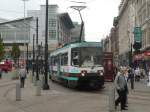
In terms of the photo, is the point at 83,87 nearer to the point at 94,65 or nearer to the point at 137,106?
the point at 94,65

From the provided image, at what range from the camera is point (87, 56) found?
1158 inches

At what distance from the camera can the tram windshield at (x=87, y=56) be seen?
2918cm

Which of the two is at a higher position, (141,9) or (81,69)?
(141,9)

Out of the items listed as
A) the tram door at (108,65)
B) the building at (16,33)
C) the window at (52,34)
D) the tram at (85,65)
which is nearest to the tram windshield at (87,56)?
the tram at (85,65)

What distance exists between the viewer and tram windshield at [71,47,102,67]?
29.2 metres

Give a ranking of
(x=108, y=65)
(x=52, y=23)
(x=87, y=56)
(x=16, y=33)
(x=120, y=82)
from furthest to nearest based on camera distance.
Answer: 1. (x=16, y=33)
2. (x=52, y=23)
3. (x=108, y=65)
4. (x=87, y=56)
5. (x=120, y=82)

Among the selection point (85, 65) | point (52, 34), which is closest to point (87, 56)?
point (85, 65)

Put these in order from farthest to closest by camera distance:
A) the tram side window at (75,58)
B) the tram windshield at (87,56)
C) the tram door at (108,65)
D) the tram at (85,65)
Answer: the tram door at (108,65)
the tram side window at (75,58)
the tram windshield at (87,56)
the tram at (85,65)

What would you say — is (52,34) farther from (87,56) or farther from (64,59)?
(87,56)

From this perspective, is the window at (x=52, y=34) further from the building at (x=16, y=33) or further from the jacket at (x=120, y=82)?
the jacket at (x=120, y=82)

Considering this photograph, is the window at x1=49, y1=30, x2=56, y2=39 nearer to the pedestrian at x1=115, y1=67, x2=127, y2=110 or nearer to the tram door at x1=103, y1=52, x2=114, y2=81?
the tram door at x1=103, y1=52, x2=114, y2=81

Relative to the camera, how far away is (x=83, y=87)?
32969 millimetres

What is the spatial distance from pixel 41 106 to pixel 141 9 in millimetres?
62601

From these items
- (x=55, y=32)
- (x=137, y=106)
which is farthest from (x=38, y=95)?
(x=55, y=32)
